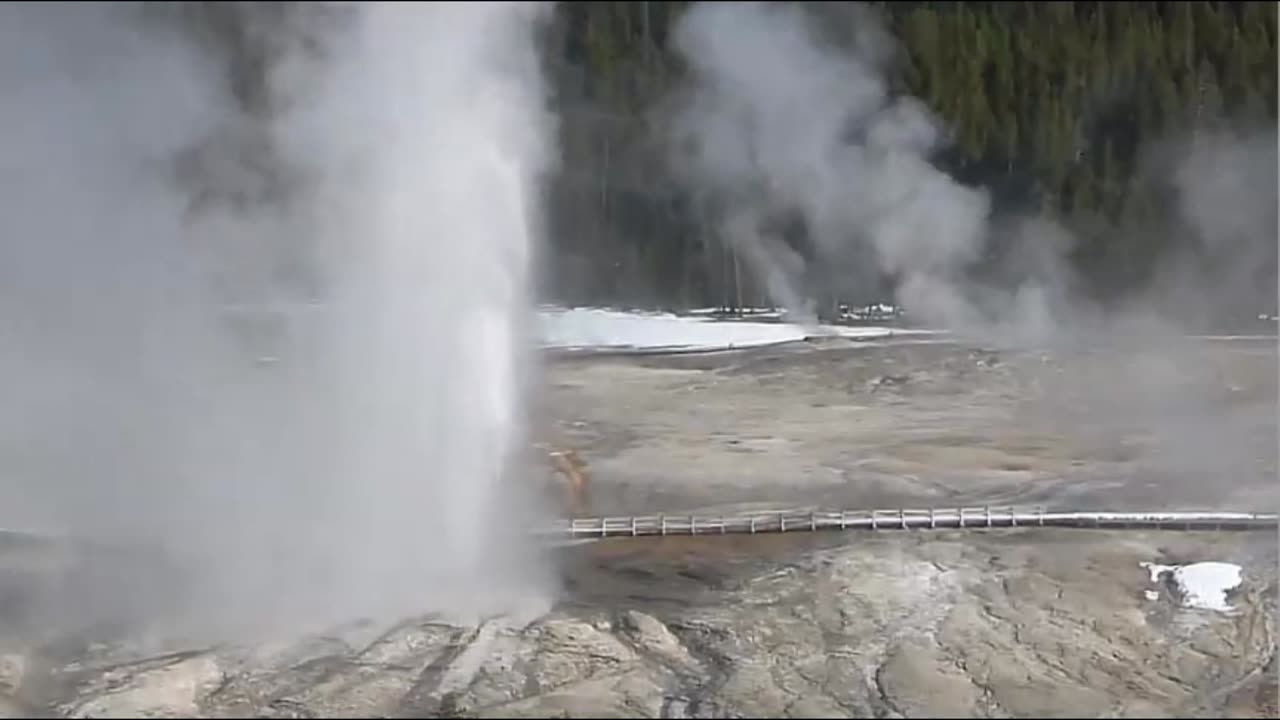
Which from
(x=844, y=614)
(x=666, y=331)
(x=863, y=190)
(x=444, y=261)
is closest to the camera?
(x=844, y=614)

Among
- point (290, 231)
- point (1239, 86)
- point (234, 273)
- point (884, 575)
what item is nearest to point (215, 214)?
point (234, 273)

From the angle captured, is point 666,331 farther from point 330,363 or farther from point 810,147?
point 330,363

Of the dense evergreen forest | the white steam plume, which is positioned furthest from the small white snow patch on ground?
the dense evergreen forest

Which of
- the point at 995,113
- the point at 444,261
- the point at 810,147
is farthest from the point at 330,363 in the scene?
the point at 995,113

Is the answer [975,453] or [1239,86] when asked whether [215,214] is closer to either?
[975,453]

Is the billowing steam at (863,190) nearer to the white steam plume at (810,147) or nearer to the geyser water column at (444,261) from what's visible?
the white steam plume at (810,147)

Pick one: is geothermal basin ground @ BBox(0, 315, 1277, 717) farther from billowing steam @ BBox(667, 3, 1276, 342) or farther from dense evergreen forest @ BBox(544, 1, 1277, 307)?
dense evergreen forest @ BBox(544, 1, 1277, 307)
